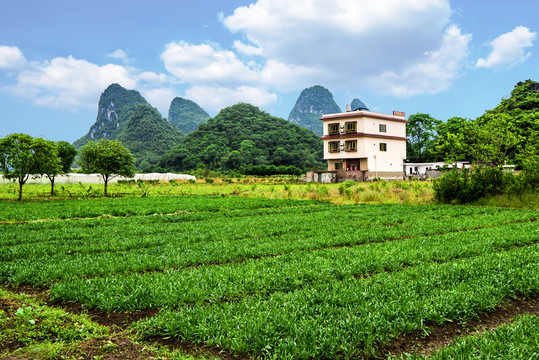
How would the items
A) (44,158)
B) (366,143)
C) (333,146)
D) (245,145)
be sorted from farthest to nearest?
(245,145) < (333,146) < (366,143) < (44,158)

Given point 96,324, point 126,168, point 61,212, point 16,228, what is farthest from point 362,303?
point 126,168

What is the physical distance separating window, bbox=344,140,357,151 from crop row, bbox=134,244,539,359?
54.1 metres

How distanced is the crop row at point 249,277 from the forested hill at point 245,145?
3219 inches

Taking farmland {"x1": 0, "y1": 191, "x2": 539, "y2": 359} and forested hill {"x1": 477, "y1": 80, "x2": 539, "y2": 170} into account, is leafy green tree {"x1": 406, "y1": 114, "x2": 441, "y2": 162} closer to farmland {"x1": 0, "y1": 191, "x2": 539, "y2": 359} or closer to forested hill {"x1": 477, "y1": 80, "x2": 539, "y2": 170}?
forested hill {"x1": 477, "y1": 80, "x2": 539, "y2": 170}

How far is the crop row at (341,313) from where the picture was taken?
4.36 metres

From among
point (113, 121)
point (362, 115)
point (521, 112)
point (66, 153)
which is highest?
point (113, 121)

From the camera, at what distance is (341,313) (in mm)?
5121

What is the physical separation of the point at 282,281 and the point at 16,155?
94.3 feet

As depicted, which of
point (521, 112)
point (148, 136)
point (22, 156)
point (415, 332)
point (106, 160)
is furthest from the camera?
point (148, 136)

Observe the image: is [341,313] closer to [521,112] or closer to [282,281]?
[282,281]

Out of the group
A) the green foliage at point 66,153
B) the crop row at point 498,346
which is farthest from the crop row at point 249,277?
the green foliage at point 66,153

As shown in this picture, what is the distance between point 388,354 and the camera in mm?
4246

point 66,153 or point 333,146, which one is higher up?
point 333,146

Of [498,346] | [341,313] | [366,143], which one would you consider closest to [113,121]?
[366,143]
